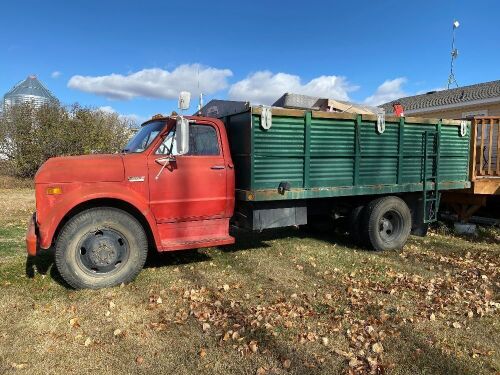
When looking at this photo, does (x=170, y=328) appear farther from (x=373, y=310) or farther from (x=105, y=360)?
(x=373, y=310)

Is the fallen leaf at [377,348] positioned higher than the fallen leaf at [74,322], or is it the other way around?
the fallen leaf at [74,322]

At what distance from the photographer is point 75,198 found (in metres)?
4.82

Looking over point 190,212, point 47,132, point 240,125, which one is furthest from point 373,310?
point 47,132

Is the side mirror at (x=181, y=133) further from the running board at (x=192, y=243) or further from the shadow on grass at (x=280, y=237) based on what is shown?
the shadow on grass at (x=280, y=237)

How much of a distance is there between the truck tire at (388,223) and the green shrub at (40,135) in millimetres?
14370

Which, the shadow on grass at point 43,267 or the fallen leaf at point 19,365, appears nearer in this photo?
the fallen leaf at point 19,365

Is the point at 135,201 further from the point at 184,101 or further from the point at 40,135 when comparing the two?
the point at 40,135

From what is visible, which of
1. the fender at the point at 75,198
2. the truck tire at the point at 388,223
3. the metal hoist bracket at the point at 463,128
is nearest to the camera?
the fender at the point at 75,198

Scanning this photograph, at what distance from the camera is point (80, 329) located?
404cm

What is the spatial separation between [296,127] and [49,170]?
3.25 meters

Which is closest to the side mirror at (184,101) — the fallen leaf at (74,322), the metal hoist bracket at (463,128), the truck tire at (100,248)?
the truck tire at (100,248)

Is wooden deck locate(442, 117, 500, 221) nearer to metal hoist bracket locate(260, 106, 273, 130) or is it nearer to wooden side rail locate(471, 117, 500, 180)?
wooden side rail locate(471, 117, 500, 180)

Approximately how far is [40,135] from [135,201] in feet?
53.7

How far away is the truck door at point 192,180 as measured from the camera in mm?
5328
